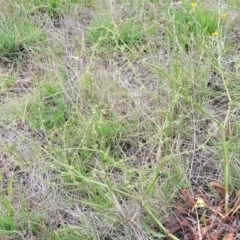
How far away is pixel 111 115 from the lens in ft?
7.33

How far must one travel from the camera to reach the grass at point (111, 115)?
1882 mm

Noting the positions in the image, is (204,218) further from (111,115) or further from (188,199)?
(111,115)

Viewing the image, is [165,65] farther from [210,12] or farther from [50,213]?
[50,213]

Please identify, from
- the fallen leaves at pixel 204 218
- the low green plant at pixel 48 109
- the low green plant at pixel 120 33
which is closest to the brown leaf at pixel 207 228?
the fallen leaves at pixel 204 218

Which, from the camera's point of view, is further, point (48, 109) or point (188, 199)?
point (48, 109)

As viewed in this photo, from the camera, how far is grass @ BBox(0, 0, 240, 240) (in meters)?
1.88

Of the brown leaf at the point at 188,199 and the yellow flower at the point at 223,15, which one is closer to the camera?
the brown leaf at the point at 188,199

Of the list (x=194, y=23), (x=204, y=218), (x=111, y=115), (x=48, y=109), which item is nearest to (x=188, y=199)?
(x=204, y=218)

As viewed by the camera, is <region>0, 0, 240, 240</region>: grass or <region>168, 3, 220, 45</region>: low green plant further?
<region>168, 3, 220, 45</region>: low green plant

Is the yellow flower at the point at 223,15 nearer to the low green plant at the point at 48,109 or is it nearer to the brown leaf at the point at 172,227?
the low green plant at the point at 48,109

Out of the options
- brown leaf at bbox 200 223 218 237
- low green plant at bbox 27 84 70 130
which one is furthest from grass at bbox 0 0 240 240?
brown leaf at bbox 200 223 218 237

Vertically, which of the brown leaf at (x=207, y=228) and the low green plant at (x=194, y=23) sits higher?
the low green plant at (x=194, y=23)

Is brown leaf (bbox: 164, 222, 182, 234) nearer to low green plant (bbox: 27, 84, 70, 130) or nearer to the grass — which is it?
the grass

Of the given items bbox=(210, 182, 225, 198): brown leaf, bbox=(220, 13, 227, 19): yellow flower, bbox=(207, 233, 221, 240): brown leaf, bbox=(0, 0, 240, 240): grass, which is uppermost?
bbox=(220, 13, 227, 19): yellow flower
